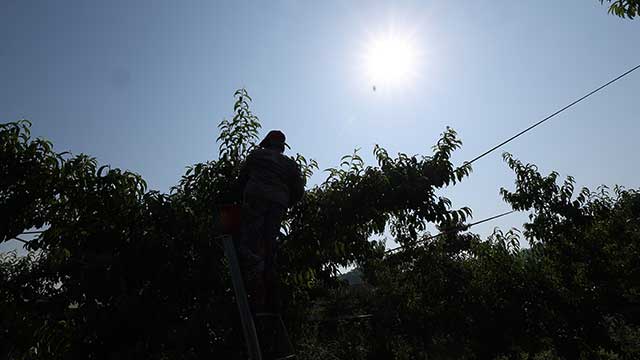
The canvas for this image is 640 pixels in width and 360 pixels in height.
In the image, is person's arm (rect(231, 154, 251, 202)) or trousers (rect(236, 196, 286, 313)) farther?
person's arm (rect(231, 154, 251, 202))

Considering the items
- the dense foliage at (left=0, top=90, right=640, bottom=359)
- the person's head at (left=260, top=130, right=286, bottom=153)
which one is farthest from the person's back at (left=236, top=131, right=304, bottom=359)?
the dense foliage at (left=0, top=90, right=640, bottom=359)

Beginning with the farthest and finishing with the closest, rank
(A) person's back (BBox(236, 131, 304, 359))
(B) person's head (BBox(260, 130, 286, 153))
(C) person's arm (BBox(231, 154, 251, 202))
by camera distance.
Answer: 1. (B) person's head (BBox(260, 130, 286, 153))
2. (C) person's arm (BBox(231, 154, 251, 202))
3. (A) person's back (BBox(236, 131, 304, 359))

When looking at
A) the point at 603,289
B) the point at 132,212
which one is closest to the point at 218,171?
the point at 132,212

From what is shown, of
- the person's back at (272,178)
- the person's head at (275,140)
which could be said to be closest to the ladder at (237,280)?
the person's back at (272,178)

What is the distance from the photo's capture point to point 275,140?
4.10 meters

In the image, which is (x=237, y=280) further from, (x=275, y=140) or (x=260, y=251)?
(x=275, y=140)

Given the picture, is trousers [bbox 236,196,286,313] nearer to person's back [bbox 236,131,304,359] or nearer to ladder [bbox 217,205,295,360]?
person's back [bbox 236,131,304,359]

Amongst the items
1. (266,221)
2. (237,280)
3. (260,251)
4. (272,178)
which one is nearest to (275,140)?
(272,178)

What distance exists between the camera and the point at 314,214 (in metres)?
4.80

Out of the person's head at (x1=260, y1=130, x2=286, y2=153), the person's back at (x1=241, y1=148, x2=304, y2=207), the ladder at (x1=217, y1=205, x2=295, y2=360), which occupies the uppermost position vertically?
the person's head at (x1=260, y1=130, x2=286, y2=153)

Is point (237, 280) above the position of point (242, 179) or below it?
below

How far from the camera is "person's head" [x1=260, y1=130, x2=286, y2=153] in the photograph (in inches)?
161

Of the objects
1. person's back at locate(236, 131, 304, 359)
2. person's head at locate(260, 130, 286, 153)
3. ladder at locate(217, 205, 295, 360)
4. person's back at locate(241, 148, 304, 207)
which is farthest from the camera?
person's head at locate(260, 130, 286, 153)

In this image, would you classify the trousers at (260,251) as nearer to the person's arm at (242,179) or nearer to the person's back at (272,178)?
the person's back at (272,178)
